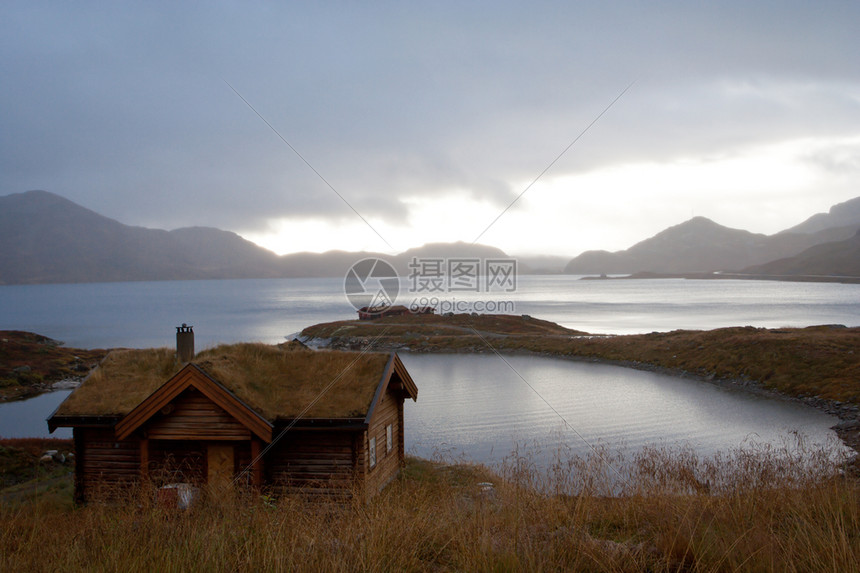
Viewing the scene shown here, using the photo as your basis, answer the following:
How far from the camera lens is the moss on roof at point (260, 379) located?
47.2ft

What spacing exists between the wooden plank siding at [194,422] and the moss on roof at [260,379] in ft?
2.30

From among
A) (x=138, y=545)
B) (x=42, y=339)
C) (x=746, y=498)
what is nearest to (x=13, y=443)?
(x=138, y=545)

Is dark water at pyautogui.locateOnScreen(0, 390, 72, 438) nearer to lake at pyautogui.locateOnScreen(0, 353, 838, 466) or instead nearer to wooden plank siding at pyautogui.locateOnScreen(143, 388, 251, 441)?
lake at pyautogui.locateOnScreen(0, 353, 838, 466)

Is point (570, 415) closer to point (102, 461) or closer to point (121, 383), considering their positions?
point (121, 383)

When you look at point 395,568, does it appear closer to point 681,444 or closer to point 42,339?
point 681,444

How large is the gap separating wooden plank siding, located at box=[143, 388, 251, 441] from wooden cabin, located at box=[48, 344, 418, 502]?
0.03 m

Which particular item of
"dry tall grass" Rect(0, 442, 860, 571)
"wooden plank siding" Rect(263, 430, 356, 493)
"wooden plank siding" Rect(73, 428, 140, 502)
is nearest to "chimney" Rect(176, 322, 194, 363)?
"wooden plank siding" Rect(73, 428, 140, 502)

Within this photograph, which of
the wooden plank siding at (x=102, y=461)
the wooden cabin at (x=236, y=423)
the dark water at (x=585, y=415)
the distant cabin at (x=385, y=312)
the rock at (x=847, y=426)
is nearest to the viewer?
the wooden cabin at (x=236, y=423)

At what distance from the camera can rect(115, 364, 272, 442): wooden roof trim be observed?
44.2 ft

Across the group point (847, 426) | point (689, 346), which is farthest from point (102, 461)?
point (689, 346)

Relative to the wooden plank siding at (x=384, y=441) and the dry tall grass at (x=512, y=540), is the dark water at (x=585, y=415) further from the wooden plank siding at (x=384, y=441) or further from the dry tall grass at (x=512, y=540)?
the dry tall grass at (x=512, y=540)

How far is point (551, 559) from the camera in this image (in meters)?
4.38

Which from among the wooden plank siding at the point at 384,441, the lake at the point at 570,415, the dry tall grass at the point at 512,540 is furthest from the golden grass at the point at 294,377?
the lake at the point at 570,415

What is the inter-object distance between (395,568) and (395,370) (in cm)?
1278
